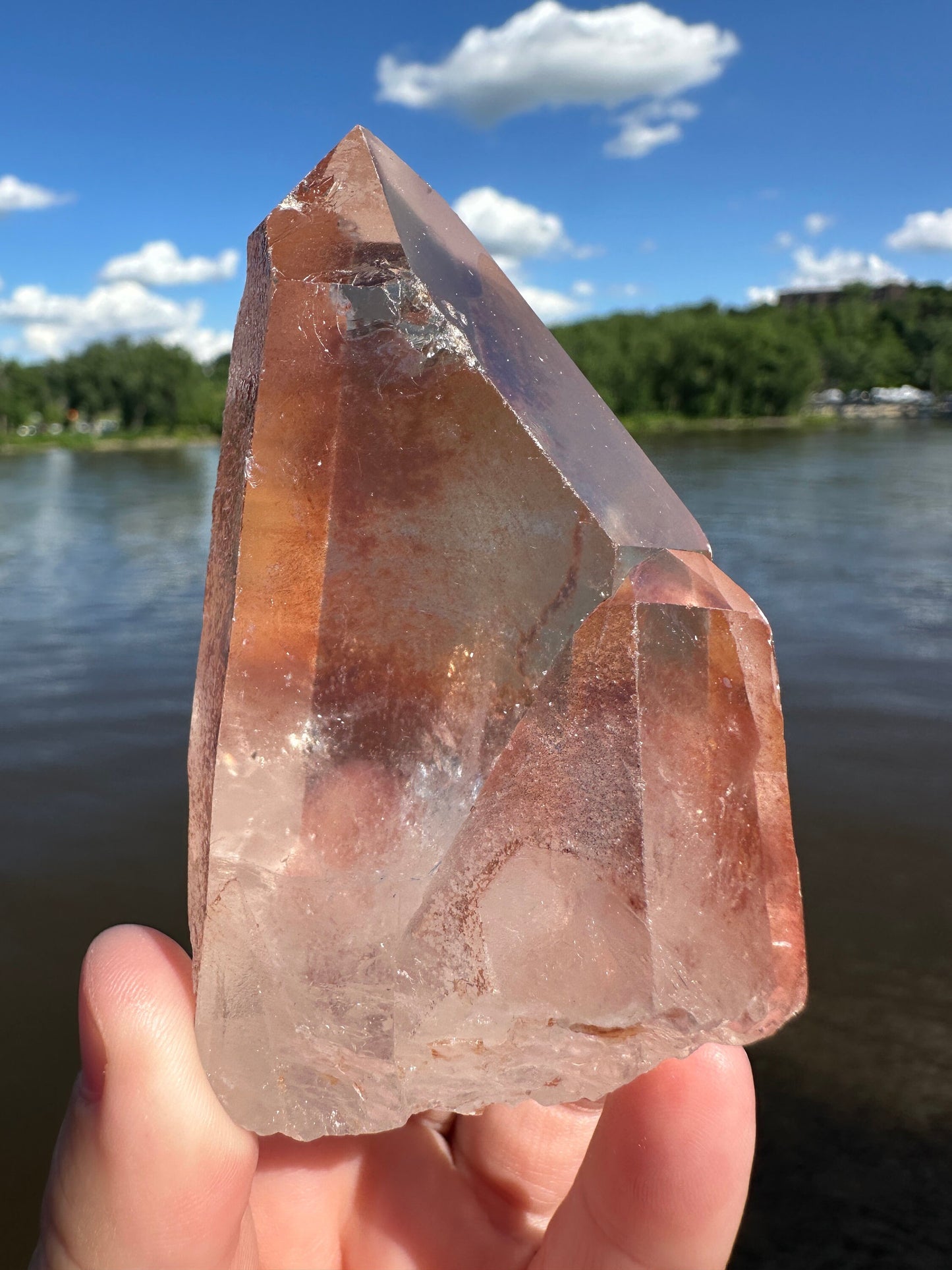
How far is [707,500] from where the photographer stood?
12922 millimetres

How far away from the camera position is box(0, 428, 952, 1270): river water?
2301mm

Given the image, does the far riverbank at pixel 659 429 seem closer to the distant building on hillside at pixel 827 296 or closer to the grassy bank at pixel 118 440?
the grassy bank at pixel 118 440

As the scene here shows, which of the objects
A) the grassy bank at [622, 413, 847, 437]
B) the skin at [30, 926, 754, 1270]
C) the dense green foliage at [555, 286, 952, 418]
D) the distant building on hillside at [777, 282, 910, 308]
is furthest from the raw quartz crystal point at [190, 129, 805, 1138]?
the distant building on hillside at [777, 282, 910, 308]

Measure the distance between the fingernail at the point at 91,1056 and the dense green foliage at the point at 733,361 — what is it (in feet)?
169

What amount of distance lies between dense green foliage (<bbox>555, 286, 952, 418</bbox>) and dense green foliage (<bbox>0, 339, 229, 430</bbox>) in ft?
88.2

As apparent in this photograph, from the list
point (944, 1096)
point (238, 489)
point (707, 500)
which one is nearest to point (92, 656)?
point (238, 489)

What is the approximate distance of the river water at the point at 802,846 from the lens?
2.30 m

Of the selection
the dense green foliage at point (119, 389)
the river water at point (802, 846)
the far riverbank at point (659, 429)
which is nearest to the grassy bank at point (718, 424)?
the far riverbank at point (659, 429)

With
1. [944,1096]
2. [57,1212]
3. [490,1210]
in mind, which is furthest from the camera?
[944,1096]

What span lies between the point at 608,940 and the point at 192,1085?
2.34 ft

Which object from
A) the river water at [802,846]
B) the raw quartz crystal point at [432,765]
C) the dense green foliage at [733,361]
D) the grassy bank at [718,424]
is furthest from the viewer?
the dense green foliage at [733,361]

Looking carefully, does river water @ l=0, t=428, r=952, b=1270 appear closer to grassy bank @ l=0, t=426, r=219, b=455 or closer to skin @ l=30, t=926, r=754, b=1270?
skin @ l=30, t=926, r=754, b=1270

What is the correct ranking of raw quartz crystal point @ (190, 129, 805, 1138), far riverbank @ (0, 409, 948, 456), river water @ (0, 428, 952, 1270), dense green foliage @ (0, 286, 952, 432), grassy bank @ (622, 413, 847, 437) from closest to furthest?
raw quartz crystal point @ (190, 129, 805, 1138) < river water @ (0, 428, 952, 1270) < grassy bank @ (622, 413, 847, 437) < far riverbank @ (0, 409, 948, 456) < dense green foliage @ (0, 286, 952, 432)

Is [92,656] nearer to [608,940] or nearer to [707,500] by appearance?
[608,940]
